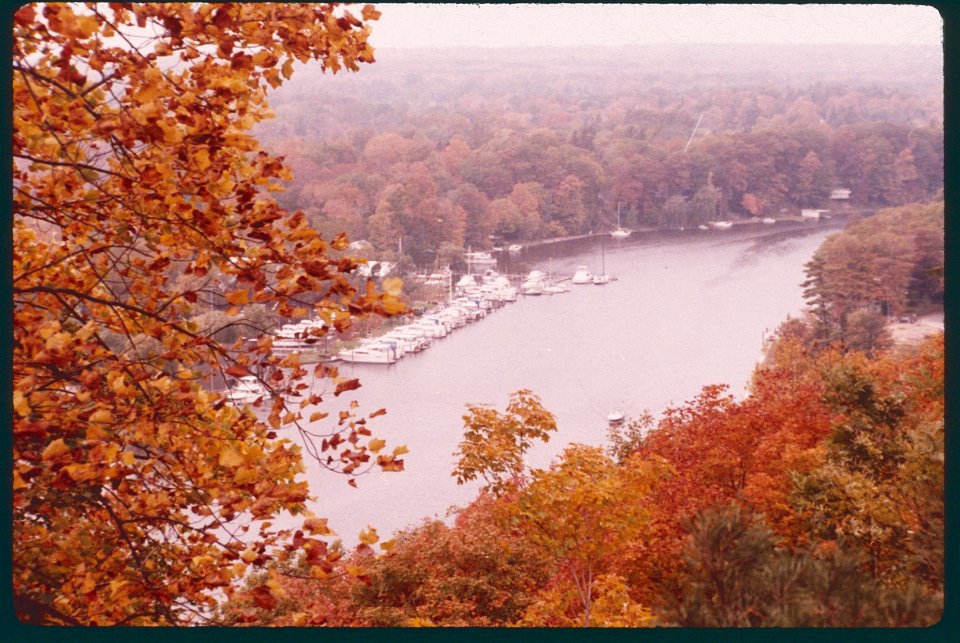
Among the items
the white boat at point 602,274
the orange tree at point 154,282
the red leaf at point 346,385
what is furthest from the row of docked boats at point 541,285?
the red leaf at point 346,385

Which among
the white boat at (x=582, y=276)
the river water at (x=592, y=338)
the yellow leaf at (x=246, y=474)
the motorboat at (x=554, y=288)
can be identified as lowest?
the river water at (x=592, y=338)

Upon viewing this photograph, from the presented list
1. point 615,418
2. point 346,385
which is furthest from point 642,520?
point 346,385

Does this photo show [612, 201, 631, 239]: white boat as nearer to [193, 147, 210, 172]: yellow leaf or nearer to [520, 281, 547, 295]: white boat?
[520, 281, 547, 295]: white boat

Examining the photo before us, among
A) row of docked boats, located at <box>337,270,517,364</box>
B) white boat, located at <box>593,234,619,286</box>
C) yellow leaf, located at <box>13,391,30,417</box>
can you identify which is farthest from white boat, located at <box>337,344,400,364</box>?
yellow leaf, located at <box>13,391,30,417</box>

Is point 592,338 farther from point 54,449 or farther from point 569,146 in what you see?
point 54,449

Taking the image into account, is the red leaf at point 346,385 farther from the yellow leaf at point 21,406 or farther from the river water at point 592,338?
the river water at point 592,338
